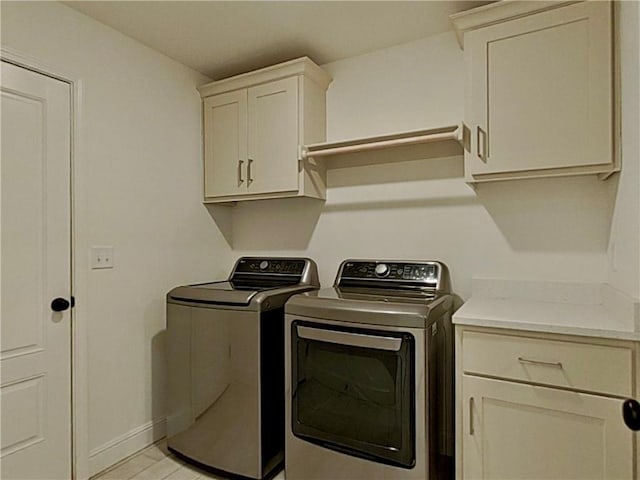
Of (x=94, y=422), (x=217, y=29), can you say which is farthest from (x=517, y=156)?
(x=94, y=422)

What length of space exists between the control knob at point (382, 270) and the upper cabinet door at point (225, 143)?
3.19 feet

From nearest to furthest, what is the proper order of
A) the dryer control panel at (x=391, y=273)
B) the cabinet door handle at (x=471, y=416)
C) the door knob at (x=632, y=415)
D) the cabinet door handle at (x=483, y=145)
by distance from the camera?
the door knob at (x=632, y=415) → the cabinet door handle at (x=471, y=416) → the cabinet door handle at (x=483, y=145) → the dryer control panel at (x=391, y=273)

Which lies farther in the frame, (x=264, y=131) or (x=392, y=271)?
(x=264, y=131)

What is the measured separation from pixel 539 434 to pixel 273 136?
6.39 feet

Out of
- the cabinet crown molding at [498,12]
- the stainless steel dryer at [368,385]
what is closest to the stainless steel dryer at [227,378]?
the stainless steel dryer at [368,385]

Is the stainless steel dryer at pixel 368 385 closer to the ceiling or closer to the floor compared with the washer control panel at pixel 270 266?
closer to the floor

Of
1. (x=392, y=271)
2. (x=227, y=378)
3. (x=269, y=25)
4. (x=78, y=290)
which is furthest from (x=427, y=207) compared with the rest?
(x=78, y=290)

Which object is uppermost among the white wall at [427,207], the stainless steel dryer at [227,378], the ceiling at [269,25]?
the ceiling at [269,25]

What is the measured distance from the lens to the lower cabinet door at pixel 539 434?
130 centimetres

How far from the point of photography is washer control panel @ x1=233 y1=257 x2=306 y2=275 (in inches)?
101

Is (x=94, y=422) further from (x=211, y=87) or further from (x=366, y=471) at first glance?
(x=211, y=87)

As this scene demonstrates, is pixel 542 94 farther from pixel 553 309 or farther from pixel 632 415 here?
pixel 632 415

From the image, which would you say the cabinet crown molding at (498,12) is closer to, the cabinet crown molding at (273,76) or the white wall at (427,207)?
the white wall at (427,207)

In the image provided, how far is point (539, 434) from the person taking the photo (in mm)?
1412
